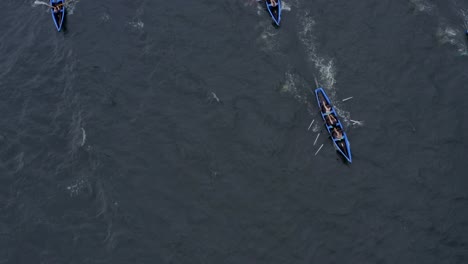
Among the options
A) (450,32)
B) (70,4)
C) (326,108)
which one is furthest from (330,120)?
(70,4)

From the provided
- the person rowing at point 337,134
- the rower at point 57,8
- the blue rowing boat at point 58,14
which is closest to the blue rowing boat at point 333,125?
the person rowing at point 337,134

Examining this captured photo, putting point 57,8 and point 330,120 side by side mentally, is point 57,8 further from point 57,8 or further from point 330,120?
point 330,120

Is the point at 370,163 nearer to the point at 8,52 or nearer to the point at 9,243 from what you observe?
the point at 9,243

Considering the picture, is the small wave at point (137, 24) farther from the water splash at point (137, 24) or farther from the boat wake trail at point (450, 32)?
the boat wake trail at point (450, 32)

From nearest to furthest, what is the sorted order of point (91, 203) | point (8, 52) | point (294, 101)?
point (91, 203), point (294, 101), point (8, 52)

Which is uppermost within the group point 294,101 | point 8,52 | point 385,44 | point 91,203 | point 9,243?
point 385,44

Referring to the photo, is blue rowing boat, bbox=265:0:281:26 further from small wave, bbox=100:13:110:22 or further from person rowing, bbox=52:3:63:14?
person rowing, bbox=52:3:63:14

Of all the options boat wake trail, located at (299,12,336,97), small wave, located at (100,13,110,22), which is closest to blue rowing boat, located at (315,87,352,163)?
boat wake trail, located at (299,12,336,97)

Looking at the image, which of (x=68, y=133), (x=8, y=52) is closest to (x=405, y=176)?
(x=68, y=133)
